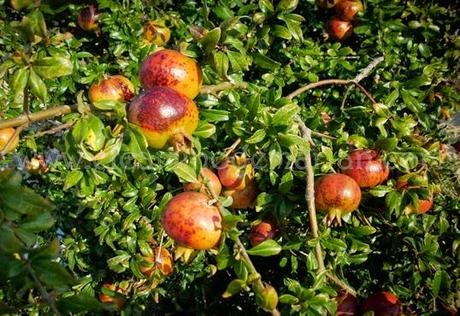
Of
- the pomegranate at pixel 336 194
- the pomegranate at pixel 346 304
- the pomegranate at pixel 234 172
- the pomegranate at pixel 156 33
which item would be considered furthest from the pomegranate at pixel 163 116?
the pomegranate at pixel 156 33

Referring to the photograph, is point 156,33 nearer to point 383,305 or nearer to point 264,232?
point 264,232

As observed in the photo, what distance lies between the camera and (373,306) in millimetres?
1315

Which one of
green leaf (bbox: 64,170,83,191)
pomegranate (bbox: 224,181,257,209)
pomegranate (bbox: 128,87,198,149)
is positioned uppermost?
pomegranate (bbox: 128,87,198,149)

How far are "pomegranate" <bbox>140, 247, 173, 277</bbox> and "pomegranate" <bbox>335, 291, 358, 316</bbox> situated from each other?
607mm

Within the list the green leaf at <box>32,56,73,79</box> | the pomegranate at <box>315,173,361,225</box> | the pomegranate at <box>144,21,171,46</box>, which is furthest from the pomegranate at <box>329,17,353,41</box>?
the green leaf at <box>32,56,73,79</box>

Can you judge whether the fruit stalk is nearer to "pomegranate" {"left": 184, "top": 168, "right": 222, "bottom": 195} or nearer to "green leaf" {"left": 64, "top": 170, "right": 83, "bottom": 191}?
"pomegranate" {"left": 184, "top": 168, "right": 222, "bottom": 195}

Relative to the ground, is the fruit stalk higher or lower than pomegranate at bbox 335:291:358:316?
higher

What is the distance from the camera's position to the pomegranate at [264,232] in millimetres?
1279

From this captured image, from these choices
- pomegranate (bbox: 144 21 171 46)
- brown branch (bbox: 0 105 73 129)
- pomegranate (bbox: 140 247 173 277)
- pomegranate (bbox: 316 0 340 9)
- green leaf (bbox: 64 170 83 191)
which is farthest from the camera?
pomegranate (bbox: 316 0 340 9)

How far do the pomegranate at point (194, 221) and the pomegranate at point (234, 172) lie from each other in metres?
0.23

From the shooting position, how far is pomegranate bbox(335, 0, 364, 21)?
2176mm

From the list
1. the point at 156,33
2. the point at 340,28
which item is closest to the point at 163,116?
the point at 156,33

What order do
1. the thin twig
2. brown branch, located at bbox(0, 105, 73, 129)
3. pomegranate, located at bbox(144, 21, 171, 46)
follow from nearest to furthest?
the thin twig → brown branch, located at bbox(0, 105, 73, 129) → pomegranate, located at bbox(144, 21, 171, 46)

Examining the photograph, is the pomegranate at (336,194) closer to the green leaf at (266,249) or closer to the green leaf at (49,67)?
the green leaf at (266,249)
